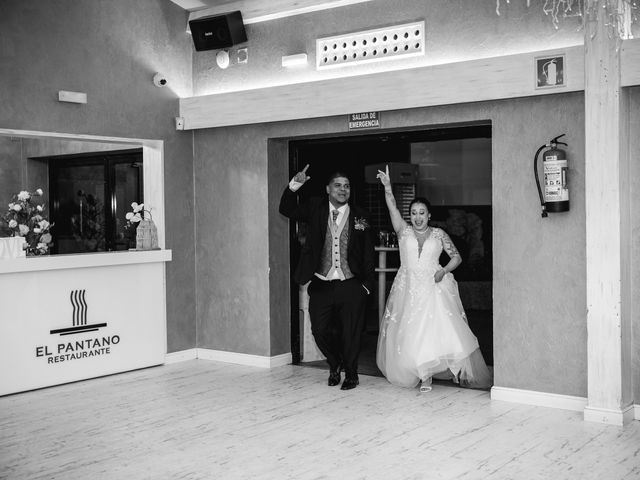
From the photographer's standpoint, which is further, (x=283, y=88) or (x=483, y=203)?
(x=483, y=203)

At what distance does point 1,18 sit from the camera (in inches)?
256

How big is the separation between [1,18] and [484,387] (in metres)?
5.25

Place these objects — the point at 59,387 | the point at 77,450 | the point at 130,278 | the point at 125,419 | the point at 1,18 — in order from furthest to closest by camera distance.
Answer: the point at 130,278 → the point at 59,387 → the point at 1,18 → the point at 125,419 → the point at 77,450

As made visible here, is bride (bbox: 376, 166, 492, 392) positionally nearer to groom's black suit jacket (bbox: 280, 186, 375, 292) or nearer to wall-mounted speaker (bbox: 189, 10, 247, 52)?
groom's black suit jacket (bbox: 280, 186, 375, 292)

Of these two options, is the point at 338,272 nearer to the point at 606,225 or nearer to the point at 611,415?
the point at 606,225

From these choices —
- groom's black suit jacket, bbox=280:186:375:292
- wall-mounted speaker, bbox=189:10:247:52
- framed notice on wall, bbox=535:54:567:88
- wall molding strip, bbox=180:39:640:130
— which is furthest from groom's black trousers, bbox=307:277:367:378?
wall-mounted speaker, bbox=189:10:247:52

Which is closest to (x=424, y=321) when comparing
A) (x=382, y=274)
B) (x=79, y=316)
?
(x=382, y=274)

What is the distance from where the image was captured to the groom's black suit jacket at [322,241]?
6.75m

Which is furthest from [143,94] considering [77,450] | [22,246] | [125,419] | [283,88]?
[77,450]

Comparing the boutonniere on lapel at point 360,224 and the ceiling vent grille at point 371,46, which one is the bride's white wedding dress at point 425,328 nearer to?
the boutonniere on lapel at point 360,224

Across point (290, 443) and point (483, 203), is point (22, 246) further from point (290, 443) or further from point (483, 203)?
point (483, 203)

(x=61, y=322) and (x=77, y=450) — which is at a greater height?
(x=61, y=322)

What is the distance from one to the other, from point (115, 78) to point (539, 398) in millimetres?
4896

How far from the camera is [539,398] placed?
6027 millimetres
